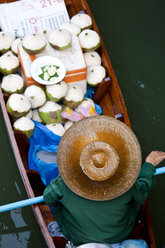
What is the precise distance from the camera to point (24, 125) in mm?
2295

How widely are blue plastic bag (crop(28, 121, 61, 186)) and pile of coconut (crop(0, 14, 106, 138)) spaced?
0.20 ft

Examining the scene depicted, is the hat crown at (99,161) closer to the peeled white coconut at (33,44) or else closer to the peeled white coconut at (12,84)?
the peeled white coconut at (12,84)

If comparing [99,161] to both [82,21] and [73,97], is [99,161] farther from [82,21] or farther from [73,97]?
[82,21]

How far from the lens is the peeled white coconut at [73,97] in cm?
246

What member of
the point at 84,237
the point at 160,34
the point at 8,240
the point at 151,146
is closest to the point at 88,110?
the point at 151,146

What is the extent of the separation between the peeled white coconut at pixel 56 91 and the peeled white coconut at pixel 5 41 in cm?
53

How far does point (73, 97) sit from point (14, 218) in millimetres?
1131

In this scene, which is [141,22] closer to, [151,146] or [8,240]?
[151,146]

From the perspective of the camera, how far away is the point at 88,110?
99.0 inches

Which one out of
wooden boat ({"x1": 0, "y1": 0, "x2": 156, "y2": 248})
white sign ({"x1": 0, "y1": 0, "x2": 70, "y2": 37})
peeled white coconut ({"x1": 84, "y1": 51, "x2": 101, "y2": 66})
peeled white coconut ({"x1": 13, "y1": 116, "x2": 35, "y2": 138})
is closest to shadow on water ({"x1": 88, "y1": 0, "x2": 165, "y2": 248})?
wooden boat ({"x1": 0, "y1": 0, "x2": 156, "y2": 248})

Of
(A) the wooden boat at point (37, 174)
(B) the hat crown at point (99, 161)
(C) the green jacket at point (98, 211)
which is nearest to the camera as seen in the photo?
(B) the hat crown at point (99, 161)

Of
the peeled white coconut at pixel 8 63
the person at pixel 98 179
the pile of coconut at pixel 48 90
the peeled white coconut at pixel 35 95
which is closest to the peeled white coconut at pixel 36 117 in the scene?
the pile of coconut at pixel 48 90

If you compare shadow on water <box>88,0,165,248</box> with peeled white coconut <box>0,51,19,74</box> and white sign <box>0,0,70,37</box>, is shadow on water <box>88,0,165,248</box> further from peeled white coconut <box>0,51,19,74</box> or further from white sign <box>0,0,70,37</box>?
peeled white coconut <box>0,51,19,74</box>

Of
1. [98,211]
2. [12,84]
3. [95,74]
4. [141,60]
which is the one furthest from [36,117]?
[141,60]
